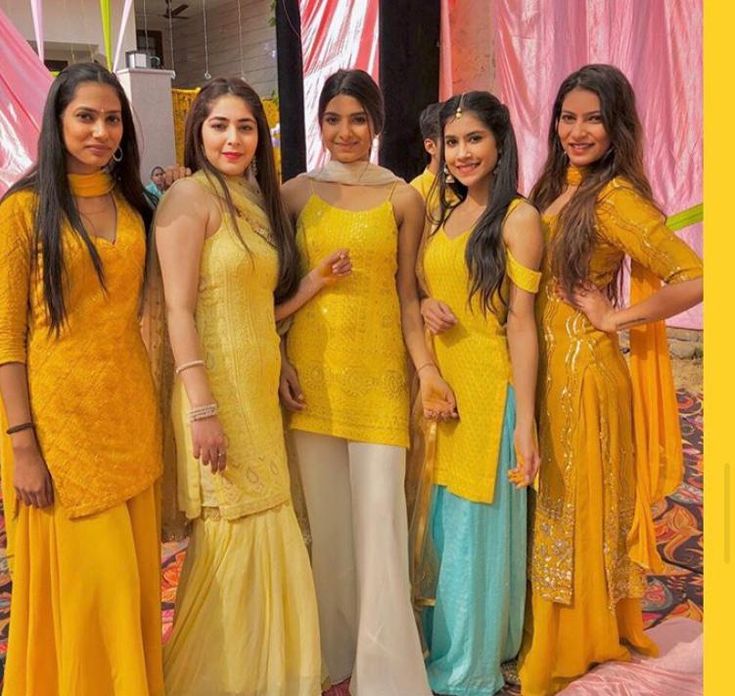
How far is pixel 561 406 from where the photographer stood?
2219mm

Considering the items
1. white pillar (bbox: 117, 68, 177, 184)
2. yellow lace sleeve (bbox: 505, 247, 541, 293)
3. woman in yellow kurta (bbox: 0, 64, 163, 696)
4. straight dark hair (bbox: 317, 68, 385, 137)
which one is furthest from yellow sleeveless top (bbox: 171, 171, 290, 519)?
white pillar (bbox: 117, 68, 177, 184)

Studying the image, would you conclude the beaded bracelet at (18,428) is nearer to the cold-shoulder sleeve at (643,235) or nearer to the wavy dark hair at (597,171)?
the wavy dark hair at (597,171)

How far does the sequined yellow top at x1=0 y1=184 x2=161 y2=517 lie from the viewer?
1740mm

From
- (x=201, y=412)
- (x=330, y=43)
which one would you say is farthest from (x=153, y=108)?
(x=201, y=412)

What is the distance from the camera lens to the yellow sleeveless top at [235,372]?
193 centimetres

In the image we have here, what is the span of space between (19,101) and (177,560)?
9.16ft

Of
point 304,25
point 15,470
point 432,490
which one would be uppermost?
point 304,25

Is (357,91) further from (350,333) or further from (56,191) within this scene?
(56,191)

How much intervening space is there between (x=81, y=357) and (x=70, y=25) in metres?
9.16

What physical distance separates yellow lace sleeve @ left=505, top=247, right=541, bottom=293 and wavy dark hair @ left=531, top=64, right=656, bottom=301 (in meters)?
0.11

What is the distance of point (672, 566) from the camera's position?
312 cm

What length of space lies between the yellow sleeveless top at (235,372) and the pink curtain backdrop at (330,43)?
3.30 metres
